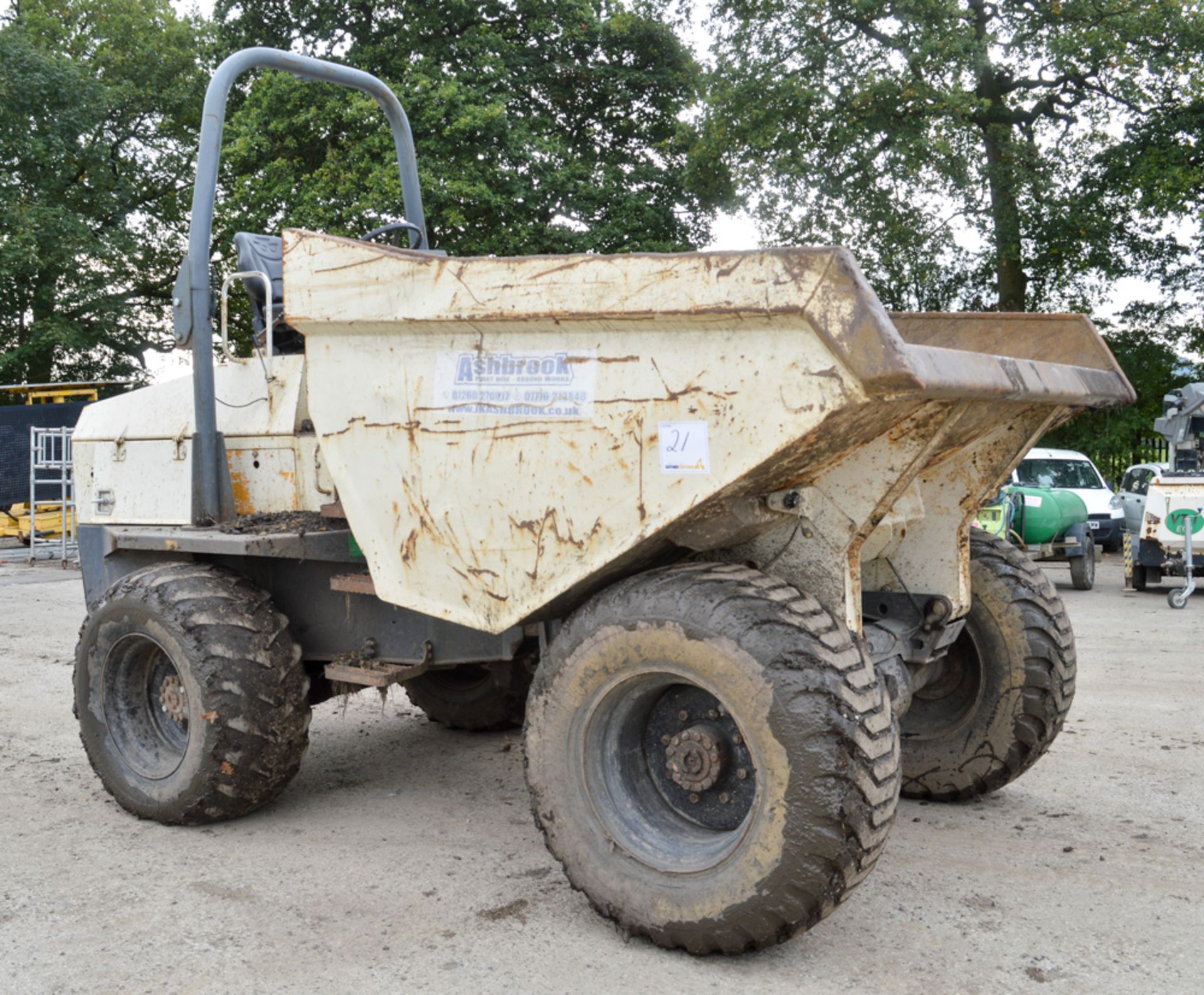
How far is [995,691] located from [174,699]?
327cm

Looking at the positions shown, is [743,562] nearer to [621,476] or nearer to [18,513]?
[621,476]

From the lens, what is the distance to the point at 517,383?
12.1 feet

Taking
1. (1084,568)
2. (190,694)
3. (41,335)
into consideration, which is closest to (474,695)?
(190,694)

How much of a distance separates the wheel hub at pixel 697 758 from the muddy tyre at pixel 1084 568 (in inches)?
450

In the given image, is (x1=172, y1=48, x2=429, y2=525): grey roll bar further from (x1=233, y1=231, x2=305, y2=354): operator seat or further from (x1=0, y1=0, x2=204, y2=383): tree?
(x1=0, y1=0, x2=204, y2=383): tree

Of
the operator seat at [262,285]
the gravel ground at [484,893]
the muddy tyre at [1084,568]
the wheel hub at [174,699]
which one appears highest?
the operator seat at [262,285]

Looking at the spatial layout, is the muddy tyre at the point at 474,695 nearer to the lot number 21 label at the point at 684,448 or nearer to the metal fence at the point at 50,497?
the lot number 21 label at the point at 684,448

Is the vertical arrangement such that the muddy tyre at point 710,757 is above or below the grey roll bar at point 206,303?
below

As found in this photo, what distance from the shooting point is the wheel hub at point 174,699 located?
4.71 metres

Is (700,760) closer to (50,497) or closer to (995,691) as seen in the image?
(995,691)

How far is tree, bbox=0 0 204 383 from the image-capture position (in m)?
26.5

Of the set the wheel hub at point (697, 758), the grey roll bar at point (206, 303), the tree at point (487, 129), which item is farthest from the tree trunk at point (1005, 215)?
the wheel hub at point (697, 758)

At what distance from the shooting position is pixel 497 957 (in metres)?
3.42

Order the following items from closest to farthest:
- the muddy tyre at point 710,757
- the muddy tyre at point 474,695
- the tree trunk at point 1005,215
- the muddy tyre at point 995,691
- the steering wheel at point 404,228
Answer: the muddy tyre at point 710,757
the muddy tyre at point 995,691
the steering wheel at point 404,228
the muddy tyre at point 474,695
the tree trunk at point 1005,215
